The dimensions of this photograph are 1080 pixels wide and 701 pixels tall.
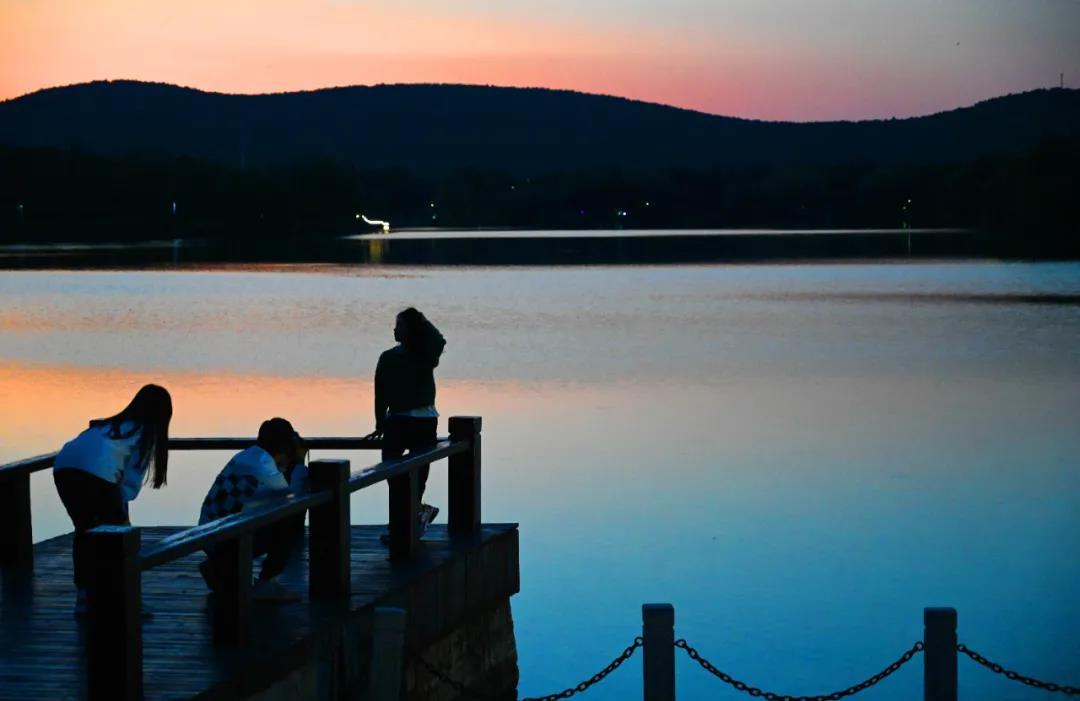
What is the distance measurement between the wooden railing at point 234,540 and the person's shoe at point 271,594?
0.21 m

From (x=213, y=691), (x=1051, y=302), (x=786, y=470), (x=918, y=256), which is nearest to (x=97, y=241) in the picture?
(x=918, y=256)

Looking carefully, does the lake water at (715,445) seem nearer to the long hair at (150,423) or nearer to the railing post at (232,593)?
the railing post at (232,593)

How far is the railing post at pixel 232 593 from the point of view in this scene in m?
7.78

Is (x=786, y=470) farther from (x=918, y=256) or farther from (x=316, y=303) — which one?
(x=918, y=256)

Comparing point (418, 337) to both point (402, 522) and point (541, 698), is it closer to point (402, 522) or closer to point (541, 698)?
point (402, 522)

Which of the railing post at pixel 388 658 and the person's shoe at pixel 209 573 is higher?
the person's shoe at pixel 209 573

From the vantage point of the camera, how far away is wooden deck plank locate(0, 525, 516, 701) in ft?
23.8

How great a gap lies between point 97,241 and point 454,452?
170351mm

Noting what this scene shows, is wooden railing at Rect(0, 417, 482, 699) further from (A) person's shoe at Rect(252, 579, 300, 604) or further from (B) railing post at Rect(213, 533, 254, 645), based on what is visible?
(A) person's shoe at Rect(252, 579, 300, 604)

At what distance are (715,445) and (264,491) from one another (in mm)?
16775

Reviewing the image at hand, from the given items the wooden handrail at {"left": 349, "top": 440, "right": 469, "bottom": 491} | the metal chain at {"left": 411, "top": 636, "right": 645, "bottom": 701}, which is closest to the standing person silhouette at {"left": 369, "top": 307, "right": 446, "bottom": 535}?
the wooden handrail at {"left": 349, "top": 440, "right": 469, "bottom": 491}

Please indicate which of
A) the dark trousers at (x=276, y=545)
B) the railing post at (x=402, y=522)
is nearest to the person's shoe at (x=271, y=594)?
the dark trousers at (x=276, y=545)

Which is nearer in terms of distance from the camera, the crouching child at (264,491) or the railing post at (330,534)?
the crouching child at (264,491)

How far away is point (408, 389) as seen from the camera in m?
10.7
